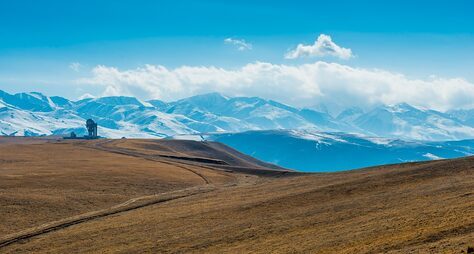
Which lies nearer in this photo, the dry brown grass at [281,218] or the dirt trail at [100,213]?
the dry brown grass at [281,218]

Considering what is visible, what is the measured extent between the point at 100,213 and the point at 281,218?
31691 mm

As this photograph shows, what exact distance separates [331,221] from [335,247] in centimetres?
1364

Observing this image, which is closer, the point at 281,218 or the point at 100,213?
the point at 281,218

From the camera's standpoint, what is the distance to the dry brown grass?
138 feet

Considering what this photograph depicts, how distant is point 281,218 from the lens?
62500 millimetres

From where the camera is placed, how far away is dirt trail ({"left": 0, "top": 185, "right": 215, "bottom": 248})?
64875mm

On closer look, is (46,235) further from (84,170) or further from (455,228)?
(84,170)

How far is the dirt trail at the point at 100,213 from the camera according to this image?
2554 inches

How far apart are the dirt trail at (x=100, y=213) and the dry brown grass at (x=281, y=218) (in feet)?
6.55

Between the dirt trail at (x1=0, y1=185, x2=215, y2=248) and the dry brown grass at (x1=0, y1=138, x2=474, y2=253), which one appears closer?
→ the dry brown grass at (x1=0, y1=138, x2=474, y2=253)

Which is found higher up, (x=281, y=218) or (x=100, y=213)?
(x=100, y=213)

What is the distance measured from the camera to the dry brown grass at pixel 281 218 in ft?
138

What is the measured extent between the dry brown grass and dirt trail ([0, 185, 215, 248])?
6.55ft

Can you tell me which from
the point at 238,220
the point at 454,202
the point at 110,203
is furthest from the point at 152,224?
the point at 454,202
